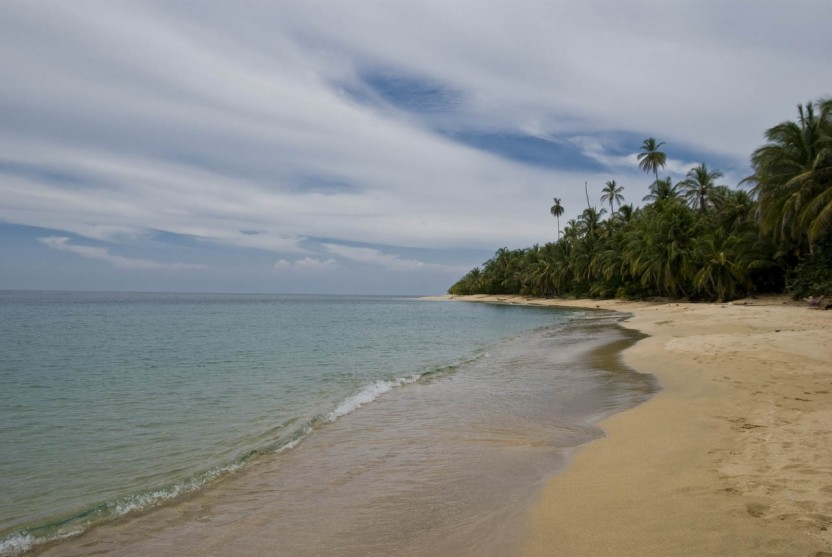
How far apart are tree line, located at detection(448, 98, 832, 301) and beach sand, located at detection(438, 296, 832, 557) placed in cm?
2313

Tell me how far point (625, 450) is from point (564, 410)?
296 cm

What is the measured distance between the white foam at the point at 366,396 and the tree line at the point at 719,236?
2523 cm

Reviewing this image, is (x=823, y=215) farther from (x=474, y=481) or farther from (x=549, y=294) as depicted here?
(x=549, y=294)

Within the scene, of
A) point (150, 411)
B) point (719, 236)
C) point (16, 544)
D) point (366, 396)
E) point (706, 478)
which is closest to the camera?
point (16, 544)

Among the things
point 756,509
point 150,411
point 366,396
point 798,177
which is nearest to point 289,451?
point 366,396

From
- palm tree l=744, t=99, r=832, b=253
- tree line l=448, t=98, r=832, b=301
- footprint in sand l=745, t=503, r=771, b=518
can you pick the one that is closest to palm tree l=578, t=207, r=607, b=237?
tree line l=448, t=98, r=832, b=301

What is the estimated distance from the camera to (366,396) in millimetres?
11406

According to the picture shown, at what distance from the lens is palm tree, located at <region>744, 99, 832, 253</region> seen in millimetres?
26947

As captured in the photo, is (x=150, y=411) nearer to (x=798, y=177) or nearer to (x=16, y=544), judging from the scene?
(x=16, y=544)

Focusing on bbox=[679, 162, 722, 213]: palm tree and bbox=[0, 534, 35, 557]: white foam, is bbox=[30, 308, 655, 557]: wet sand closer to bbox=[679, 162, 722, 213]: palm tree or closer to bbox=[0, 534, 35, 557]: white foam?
bbox=[0, 534, 35, 557]: white foam

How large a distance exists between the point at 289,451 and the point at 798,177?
107ft

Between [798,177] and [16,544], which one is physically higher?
[798,177]

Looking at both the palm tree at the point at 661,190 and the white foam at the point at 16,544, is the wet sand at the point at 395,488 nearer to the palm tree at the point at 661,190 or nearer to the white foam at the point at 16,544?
the white foam at the point at 16,544

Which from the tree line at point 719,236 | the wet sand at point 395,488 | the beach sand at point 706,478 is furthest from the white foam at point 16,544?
the tree line at point 719,236
